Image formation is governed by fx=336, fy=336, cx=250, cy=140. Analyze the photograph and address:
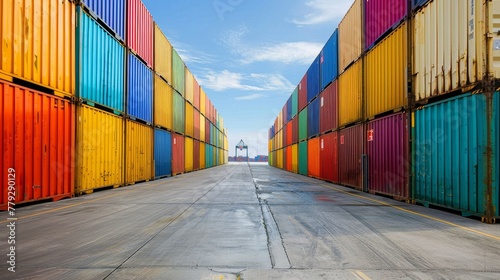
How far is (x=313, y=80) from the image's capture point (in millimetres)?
26422

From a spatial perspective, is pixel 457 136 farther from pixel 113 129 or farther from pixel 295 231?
pixel 113 129

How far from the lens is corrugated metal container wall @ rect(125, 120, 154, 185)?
17703 mm

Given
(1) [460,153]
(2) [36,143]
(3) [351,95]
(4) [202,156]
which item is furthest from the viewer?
(4) [202,156]

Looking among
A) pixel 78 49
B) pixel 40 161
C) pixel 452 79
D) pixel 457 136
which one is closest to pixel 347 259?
pixel 457 136

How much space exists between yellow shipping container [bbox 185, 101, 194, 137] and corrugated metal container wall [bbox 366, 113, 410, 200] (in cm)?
2255

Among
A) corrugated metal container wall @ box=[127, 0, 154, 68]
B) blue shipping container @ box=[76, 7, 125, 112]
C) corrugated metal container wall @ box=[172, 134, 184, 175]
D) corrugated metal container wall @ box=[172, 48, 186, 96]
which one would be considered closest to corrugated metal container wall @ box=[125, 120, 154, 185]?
blue shipping container @ box=[76, 7, 125, 112]

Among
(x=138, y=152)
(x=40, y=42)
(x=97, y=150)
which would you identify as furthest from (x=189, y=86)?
(x=40, y=42)

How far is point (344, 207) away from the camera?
399 inches

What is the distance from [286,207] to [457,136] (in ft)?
16.2

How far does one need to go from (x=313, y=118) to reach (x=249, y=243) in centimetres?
2122

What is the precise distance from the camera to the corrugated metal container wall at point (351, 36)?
16.1 meters

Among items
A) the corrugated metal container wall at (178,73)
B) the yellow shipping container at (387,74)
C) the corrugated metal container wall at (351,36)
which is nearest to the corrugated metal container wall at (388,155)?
the yellow shipping container at (387,74)

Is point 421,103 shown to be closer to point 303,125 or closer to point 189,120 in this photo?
point 303,125

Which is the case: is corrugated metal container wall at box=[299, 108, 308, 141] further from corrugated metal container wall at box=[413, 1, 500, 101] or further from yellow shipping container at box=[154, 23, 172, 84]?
corrugated metal container wall at box=[413, 1, 500, 101]
